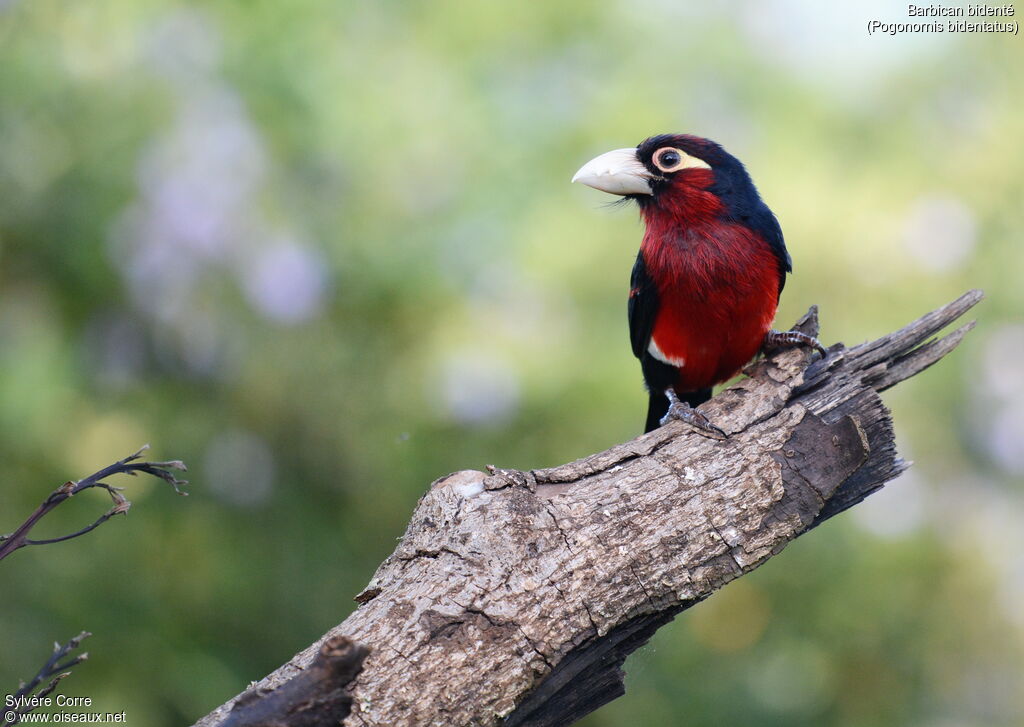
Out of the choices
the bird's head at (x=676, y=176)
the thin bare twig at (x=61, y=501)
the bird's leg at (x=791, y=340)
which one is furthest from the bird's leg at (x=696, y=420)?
the thin bare twig at (x=61, y=501)

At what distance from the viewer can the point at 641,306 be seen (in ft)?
12.9

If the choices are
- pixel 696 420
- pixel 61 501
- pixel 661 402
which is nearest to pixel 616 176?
pixel 661 402

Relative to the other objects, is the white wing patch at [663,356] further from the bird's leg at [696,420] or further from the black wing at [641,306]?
the bird's leg at [696,420]

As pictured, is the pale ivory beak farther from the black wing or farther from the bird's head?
the black wing

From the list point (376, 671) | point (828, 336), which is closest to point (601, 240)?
point (828, 336)

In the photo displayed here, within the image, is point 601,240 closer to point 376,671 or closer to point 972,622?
point 972,622

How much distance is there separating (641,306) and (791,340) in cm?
67

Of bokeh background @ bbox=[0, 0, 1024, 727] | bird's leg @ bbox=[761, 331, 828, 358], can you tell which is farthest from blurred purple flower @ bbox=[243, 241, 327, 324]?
bird's leg @ bbox=[761, 331, 828, 358]

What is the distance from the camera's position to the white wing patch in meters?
3.89

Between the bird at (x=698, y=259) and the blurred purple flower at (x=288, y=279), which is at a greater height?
the blurred purple flower at (x=288, y=279)

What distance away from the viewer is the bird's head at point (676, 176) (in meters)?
3.77

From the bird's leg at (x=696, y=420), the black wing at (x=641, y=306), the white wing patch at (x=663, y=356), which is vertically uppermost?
the black wing at (x=641, y=306)

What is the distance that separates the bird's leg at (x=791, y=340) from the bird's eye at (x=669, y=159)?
0.77m

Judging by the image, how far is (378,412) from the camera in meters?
5.46
